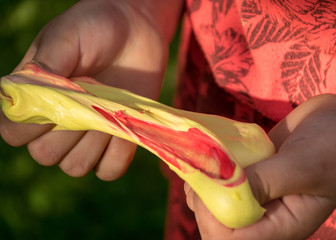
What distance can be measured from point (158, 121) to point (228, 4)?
221mm

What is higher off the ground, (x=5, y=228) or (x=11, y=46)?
(x=11, y=46)

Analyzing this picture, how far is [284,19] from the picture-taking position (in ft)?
1.47

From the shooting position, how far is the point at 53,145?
49cm

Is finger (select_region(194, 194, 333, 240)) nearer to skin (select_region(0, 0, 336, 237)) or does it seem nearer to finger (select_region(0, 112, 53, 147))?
skin (select_region(0, 0, 336, 237))

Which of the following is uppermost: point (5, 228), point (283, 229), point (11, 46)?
point (283, 229)

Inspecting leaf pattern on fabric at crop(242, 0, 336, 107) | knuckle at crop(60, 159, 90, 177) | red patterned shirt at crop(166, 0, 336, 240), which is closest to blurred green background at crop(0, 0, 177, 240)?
red patterned shirt at crop(166, 0, 336, 240)

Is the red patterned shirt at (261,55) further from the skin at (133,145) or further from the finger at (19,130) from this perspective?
the finger at (19,130)

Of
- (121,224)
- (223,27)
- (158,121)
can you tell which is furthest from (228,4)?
(121,224)

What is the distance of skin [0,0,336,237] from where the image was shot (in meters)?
0.31

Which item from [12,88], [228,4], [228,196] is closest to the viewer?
[228,196]

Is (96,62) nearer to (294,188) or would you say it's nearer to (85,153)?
(85,153)

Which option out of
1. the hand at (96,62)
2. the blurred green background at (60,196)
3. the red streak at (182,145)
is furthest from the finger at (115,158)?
the blurred green background at (60,196)

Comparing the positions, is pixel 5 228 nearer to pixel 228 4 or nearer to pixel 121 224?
pixel 121 224

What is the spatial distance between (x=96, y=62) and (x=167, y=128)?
185 mm
